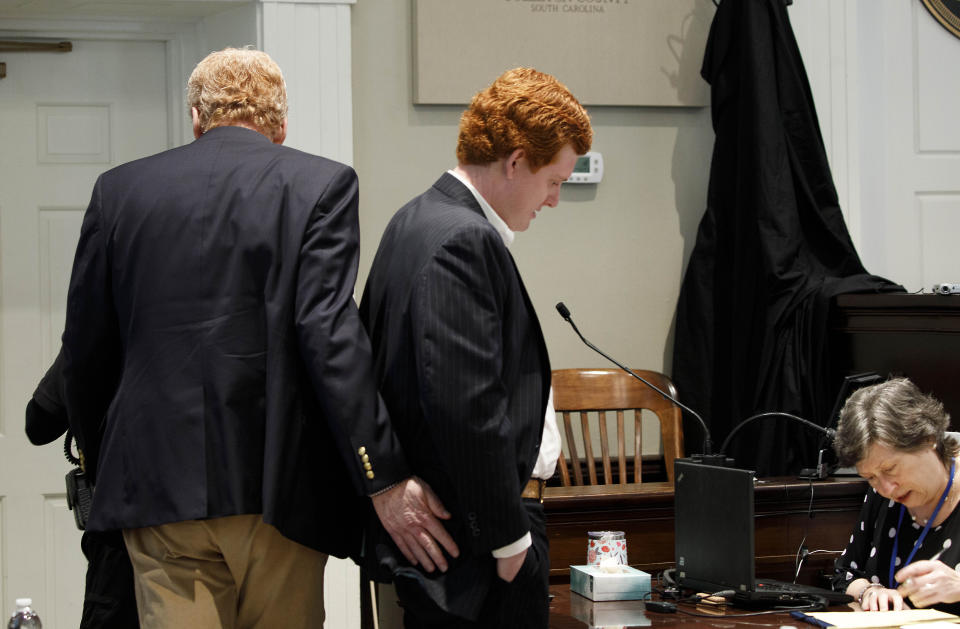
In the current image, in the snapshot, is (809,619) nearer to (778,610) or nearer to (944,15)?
(778,610)

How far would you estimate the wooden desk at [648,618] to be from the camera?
1.87 meters

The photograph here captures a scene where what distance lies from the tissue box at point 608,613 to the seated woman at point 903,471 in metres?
0.49

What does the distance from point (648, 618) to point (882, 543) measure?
2.27ft

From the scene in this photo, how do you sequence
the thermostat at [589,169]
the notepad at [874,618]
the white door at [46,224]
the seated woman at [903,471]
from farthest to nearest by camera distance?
the thermostat at [589,169] < the white door at [46,224] < the seated woman at [903,471] < the notepad at [874,618]

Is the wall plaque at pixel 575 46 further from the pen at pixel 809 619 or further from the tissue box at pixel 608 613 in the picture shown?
the pen at pixel 809 619

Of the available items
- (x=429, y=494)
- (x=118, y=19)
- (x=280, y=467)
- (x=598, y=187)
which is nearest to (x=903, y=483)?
(x=429, y=494)

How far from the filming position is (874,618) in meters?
1.85

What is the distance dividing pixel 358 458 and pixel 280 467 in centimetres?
13

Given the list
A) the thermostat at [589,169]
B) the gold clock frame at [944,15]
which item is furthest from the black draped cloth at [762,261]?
the gold clock frame at [944,15]

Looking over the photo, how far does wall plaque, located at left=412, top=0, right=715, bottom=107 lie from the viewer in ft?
11.9

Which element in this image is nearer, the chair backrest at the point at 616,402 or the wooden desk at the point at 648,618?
the wooden desk at the point at 648,618

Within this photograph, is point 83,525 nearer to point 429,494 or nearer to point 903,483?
point 429,494

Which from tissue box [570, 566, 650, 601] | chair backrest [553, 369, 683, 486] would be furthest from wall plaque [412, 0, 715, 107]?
tissue box [570, 566, 650, 601]

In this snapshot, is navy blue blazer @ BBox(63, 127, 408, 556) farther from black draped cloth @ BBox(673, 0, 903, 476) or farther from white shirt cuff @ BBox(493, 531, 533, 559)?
black draped cloth @ BBox(673, 0, 903, 476)
